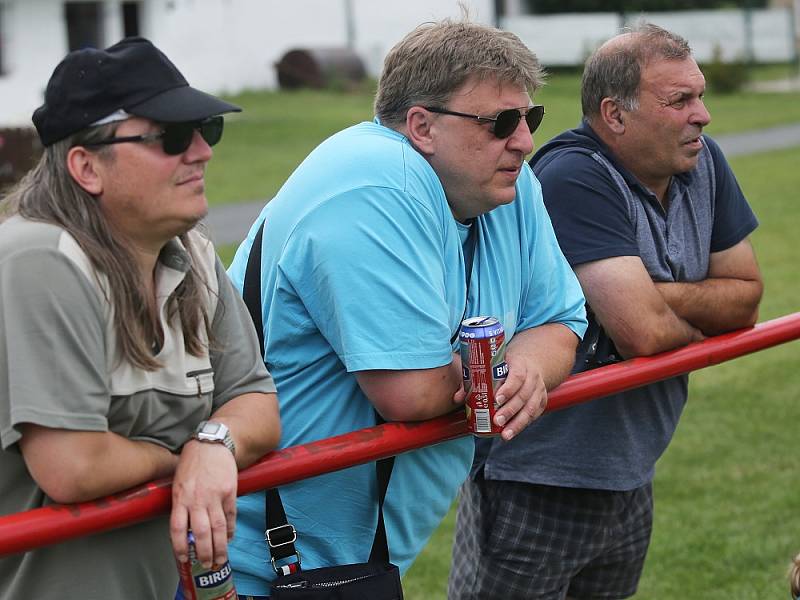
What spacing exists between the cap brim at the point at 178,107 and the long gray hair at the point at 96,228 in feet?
0.22

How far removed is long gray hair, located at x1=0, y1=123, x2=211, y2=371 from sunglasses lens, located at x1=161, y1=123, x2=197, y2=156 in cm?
10

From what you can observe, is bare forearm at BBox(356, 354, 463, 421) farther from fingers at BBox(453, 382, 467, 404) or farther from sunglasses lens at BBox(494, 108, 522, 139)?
sunglasses lens at BBox(494, 108, 522, 139)

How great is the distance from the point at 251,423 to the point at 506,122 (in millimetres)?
951

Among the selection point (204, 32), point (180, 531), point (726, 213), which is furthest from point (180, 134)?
point (204, 32)

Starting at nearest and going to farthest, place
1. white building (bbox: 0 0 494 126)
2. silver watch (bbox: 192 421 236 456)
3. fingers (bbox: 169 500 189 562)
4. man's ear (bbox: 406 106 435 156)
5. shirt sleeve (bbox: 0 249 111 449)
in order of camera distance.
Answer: shirt sleeve (bbox: 0 249 111 449)
fingers (bbox: 169 500 189 562)
silver watch (bbox: 192 421 236 456)
man's ear (bbox: 406 106 435 156)
white building (bbox: 0 0 494 126)

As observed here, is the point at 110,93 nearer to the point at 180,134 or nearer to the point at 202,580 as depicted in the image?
the point at 180,134

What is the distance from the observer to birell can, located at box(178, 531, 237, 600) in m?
2.38

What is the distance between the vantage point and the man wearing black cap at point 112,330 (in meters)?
2.24

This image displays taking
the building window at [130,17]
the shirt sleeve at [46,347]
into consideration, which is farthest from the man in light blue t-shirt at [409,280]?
the building window at [130,17]

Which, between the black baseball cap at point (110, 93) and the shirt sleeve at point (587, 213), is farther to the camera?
the shirt sleeve at point (587, 213)

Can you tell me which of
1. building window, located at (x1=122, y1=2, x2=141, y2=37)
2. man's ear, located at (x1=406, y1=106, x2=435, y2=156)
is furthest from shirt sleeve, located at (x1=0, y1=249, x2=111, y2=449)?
building window, located at (x1=122, y1=2, x2=141, y2=37)

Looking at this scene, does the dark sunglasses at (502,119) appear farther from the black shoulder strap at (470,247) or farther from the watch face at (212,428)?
the watch face at (212,428)

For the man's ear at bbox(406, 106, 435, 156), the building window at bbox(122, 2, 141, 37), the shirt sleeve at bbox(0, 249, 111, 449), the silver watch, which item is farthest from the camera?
the building window at bbox(122, 2, 141, 37)

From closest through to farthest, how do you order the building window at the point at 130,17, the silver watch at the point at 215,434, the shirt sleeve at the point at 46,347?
the shirt sleeve at the point at 46,347 → the silver watch at the point at 215,434 → the building window at the point at 130,17
